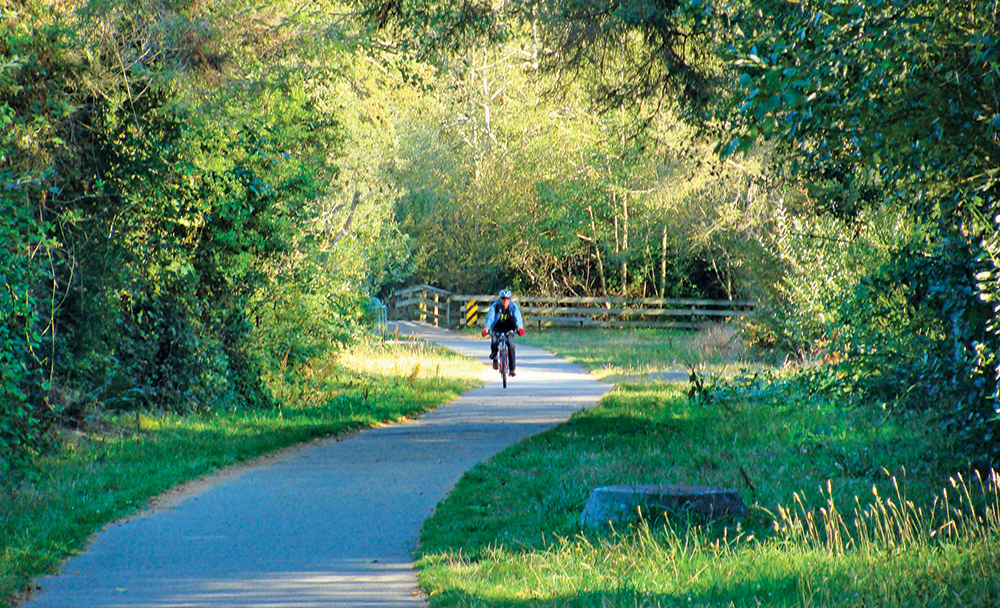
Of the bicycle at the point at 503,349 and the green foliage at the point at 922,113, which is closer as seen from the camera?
the green foliage at the point at 922,113

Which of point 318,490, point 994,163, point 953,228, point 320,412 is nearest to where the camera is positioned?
point 994,163

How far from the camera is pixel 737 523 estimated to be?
7254 mm

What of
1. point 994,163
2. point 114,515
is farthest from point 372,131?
point 994,163

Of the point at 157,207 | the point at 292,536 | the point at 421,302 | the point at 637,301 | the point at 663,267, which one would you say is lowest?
the point at 292,536

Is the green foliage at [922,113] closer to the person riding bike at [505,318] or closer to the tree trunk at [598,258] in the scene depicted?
the person riding bike at [505,318]

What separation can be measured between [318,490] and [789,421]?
5.85 meters

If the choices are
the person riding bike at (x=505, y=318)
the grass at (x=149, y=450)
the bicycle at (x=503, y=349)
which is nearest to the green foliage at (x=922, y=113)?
the grass at (x=149, y=450)

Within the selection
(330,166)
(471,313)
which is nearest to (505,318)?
(330,166)

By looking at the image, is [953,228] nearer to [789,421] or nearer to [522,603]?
[522,603]

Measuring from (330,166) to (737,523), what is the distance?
1056 centimetres

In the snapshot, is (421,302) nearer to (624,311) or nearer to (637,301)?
(624,311)

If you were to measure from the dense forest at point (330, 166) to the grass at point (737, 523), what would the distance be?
71 cm

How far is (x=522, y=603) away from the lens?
580 cm

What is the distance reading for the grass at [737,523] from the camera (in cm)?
579
